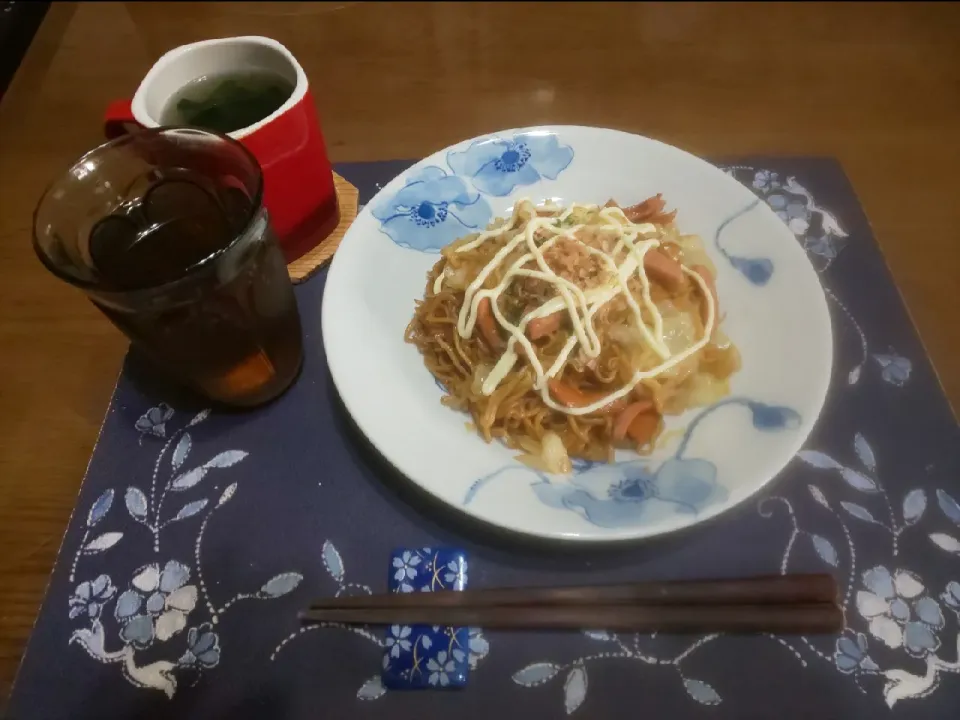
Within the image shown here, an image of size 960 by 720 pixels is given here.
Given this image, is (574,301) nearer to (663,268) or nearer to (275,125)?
(663,268)

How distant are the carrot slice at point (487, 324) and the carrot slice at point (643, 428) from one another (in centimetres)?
24

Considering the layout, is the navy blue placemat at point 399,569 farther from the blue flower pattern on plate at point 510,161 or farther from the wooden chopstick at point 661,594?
the blue flower pattern on plate at point 510,161

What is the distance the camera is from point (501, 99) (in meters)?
1.73

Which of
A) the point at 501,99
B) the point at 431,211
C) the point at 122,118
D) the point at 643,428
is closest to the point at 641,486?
the point at 643,428

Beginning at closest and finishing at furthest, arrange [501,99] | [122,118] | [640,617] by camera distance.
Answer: [640,617]
[122,118]
[501,99]

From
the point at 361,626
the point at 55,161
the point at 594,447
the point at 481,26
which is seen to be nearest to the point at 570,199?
the point at 594,447

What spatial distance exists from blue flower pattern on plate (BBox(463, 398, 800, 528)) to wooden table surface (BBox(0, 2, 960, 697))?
448mm

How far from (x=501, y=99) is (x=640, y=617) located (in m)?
1.35

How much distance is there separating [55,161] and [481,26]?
3.93ft

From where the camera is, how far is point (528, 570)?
2.93 ft

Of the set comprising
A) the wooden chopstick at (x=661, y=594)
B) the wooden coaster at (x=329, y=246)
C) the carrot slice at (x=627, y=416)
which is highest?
the wooden coaster at (x=329, y=246)

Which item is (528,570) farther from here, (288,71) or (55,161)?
(55,161)

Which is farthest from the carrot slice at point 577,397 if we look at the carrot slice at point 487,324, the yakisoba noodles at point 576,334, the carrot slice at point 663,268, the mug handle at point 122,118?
the mug handle at point 122,118

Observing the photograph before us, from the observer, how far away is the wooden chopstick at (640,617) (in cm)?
82
